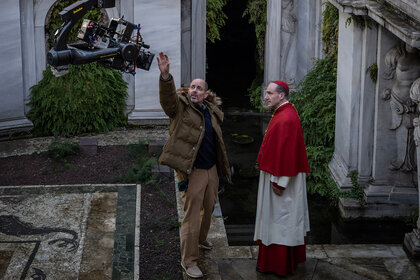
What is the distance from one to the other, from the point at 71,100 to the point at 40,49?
→ 1.13 meters

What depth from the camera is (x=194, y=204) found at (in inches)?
269

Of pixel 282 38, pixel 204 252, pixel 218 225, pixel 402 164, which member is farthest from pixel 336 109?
pixel 282 38

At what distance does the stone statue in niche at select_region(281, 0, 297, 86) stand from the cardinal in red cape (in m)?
7.80

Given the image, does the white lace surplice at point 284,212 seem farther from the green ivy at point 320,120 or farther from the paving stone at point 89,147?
the paving stone at point 89,147

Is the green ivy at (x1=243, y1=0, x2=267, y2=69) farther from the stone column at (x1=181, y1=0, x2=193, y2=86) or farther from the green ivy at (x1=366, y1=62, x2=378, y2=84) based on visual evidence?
the green ivy at (x1=366, y1=62, x2=378, y2=84)

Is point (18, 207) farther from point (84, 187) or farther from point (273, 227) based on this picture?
point (273, 227)

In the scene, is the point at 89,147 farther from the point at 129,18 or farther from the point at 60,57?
the point at 60,57

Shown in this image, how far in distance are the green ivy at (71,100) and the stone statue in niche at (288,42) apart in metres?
3.92

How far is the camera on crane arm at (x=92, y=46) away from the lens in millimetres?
6312

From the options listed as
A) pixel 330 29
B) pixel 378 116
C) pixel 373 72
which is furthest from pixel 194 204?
pixel 330 29

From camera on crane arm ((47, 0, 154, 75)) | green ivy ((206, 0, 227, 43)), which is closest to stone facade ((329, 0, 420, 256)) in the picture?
camera on crane arm ((47, 0, 154, 75))

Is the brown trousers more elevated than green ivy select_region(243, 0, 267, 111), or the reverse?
green ivy select_region(243, 0, 267, 111)

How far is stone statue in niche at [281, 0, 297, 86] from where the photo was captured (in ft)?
46.6

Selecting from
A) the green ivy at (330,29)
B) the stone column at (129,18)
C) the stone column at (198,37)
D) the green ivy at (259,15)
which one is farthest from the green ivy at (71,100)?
the green ivy at (259,15)
